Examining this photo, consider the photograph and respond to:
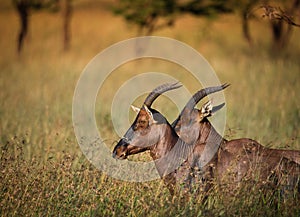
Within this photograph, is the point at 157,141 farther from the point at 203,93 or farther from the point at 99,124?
the point at 99,124

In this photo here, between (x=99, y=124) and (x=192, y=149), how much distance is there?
162 inches

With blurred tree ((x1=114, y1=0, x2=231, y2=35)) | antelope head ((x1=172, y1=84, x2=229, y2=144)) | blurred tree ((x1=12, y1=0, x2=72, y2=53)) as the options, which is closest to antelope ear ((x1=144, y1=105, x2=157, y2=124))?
antelope head ((x1=172, y1=84, x2=229, y2=144))

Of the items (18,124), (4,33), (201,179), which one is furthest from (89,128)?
(4,33)

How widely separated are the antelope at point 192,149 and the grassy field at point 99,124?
11.9 inches

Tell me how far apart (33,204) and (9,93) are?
7774 mm

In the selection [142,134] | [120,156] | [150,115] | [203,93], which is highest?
[203,93]

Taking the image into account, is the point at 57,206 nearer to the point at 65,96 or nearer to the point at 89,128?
the point at 89,128

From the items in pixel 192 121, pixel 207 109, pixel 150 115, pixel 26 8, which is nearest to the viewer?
pixel 150 115

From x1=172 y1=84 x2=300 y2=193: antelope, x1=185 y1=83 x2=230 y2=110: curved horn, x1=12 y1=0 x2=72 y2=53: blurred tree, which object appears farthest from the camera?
x1=12 y1=0 x2=72 y2=53: blurred tree

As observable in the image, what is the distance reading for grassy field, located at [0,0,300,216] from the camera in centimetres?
575

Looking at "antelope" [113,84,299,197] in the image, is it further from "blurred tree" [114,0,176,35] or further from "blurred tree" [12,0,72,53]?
"blurred tree" [12,0,72,53]

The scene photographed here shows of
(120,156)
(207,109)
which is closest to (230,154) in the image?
(207,109)

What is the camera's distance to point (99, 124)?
1059 centimetres

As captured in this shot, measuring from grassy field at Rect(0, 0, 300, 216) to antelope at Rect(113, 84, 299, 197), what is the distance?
301mm
